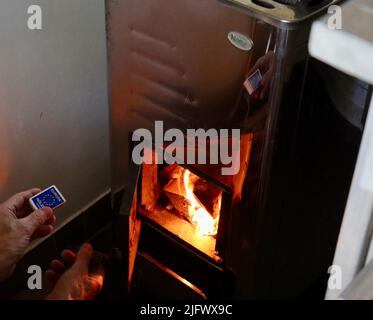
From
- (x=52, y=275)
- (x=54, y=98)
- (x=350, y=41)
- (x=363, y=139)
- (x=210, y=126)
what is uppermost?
(x=350, y=41)

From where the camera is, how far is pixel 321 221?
1.23 metres

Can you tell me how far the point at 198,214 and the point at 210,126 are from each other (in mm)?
245

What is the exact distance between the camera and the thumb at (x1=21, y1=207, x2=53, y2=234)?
1.09 meters

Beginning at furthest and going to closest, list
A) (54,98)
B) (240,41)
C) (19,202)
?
(54,98) → (19,202) → (240,41)

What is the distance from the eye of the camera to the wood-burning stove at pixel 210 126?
93cm

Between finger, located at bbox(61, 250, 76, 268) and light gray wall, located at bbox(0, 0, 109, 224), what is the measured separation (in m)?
0.21

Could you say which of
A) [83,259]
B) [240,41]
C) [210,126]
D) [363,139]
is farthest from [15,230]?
[363,139]

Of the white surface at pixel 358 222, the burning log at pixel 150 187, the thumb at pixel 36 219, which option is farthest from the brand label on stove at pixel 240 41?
the thumb at pixel 36 219

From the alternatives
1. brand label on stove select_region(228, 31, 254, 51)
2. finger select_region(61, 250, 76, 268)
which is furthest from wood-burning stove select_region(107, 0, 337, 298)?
finger select_region(61, 250, 76, 268)

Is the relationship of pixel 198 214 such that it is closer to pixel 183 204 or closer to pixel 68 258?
pixel 183 204

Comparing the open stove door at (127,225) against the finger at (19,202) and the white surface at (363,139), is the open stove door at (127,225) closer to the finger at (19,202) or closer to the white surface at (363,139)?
the finger at (19,202)

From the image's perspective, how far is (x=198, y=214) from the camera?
4.04 ft

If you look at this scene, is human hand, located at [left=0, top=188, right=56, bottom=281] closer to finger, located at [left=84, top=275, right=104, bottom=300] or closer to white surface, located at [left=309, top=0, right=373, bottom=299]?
finger, located at [left=84, top=275, right=104, bottom=300]

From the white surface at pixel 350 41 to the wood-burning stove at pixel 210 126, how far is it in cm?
4
